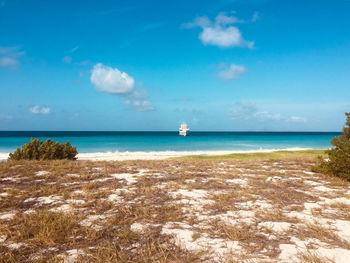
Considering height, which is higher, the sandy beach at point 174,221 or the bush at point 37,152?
the bush at point 37,152

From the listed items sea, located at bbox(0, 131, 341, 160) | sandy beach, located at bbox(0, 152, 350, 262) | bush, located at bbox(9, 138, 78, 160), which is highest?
bush, located at bbox(9, 138, 78, 160)

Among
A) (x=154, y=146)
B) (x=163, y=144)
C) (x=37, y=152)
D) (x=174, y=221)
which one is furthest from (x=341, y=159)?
(x=163, y=144)

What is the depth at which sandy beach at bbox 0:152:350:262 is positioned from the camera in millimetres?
3689

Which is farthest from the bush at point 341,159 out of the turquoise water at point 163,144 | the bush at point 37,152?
the turquoise water at point 163,144

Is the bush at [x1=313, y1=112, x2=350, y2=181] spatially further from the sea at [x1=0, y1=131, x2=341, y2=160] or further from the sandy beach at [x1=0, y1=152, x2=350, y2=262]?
the sea at [x1=0, y1=131, x2=341, y2=160]

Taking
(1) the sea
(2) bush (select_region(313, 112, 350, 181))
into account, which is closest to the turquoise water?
(1) the sea

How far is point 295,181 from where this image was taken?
31.3ft

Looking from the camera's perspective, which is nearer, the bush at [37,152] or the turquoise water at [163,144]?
the bush at [37,152]

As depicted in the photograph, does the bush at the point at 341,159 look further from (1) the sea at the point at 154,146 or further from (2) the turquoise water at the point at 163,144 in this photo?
(2) the turquoise water at the point at 163,144

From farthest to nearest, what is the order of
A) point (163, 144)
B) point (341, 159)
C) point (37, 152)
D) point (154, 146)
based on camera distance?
point (163, 144), point (154, 146), point (37, 152), point (341, 159)

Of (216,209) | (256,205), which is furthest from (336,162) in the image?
(216,209)

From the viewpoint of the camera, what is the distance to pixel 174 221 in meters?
5.07

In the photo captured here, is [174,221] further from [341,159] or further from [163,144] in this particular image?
[163,144]

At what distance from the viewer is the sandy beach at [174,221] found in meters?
3.69
